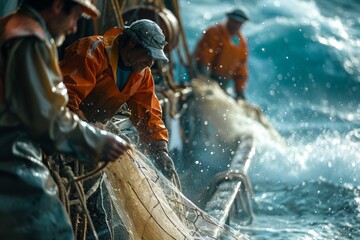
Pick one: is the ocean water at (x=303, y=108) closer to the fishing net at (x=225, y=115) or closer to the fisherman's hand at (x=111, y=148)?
the fishing net at (x=225, y=115)

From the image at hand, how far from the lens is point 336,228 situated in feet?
27.7

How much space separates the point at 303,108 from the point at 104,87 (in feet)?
46.7

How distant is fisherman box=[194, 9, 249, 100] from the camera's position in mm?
13297

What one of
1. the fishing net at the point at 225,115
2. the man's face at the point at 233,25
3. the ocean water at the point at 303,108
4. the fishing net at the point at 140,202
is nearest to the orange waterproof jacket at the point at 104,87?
the fishing net at the point at 140,202

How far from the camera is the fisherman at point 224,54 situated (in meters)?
13.3

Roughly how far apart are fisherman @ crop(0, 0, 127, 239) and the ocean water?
4.81 m

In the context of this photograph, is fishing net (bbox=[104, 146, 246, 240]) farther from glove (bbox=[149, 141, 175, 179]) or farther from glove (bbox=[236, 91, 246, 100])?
glove (bbox=[236, 91, 246, 100])

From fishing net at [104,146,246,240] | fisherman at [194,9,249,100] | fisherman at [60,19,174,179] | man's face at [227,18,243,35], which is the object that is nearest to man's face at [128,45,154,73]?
fisherman at [60,19,174,179]

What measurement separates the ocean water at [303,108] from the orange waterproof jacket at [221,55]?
1554 millimetres

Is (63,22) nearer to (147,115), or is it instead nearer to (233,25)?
(147,115)

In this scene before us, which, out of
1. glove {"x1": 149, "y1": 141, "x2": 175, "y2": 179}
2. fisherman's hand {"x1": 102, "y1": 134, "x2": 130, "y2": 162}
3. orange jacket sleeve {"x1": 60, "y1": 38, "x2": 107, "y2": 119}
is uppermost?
fisherman's hand {"x1": 102, "y1": 134, "x2": 130, "y2": 162}

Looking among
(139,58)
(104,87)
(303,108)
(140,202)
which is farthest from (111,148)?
(303,108)

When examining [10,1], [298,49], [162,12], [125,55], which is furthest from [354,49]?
[125,55]

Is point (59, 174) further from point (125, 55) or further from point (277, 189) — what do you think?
point (277, 189)
